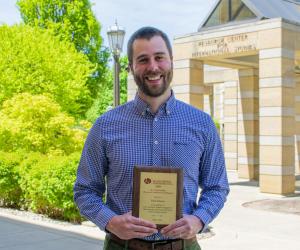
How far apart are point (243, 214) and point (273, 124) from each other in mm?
4395

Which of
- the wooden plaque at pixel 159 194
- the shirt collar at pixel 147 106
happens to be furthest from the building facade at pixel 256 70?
the wooden plaque at pixel 159 194

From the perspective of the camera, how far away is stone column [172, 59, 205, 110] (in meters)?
19.0

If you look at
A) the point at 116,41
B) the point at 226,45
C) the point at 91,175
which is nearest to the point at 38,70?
the point at 226,45

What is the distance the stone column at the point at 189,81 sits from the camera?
19.0 meters

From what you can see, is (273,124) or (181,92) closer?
(273,124)

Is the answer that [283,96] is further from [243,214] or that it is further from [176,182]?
[176,182]

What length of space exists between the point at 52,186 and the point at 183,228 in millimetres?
9696

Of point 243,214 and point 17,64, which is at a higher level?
point 17,64

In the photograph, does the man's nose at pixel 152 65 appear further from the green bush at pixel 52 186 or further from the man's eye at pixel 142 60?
the green bush at pixel 52 186

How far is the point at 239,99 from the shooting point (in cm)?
2230

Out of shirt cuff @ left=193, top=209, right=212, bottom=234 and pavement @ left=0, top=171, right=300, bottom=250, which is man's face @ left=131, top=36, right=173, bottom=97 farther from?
pavement @ left=0, top=171, right=300, bottom=250

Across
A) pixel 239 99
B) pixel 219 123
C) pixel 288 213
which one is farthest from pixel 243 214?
pixel 219 123

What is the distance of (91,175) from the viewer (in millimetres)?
3041

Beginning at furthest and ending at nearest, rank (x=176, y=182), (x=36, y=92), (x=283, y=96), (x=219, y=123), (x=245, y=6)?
(x=219, y=123) < (x=36, y=92) < (x=245, y=6) < (x=283, y=96) < (x=176, y=182)
